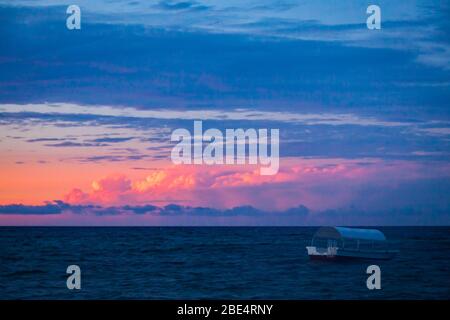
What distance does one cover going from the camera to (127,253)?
6109 cm

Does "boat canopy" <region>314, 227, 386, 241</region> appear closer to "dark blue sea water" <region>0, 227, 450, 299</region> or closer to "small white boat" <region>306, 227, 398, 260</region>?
"small white boat" <region>306, 227, 398, 260</region>

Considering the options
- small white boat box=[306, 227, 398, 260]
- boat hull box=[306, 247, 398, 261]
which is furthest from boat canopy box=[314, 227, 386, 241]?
boat hull box=[306, 247, 398, 261]

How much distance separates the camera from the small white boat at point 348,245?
40719 millimetres

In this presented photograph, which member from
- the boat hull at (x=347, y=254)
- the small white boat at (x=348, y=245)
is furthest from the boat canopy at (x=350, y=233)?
the boat hull at (x=347, y=254)

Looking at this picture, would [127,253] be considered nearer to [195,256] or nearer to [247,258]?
[195,256]

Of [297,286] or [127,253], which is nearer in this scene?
[297,286]

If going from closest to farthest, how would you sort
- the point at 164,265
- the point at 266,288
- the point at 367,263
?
1. the point at 266,288
2. the point at 367,263
3. the point at 164,265

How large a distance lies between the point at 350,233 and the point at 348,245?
15.7ft

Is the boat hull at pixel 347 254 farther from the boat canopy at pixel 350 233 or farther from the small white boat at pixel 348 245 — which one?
the boat canopy at pixel 350 233

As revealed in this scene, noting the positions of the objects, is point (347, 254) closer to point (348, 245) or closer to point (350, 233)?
point (350, 233)

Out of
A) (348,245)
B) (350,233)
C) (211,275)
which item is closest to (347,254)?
(350,233)
